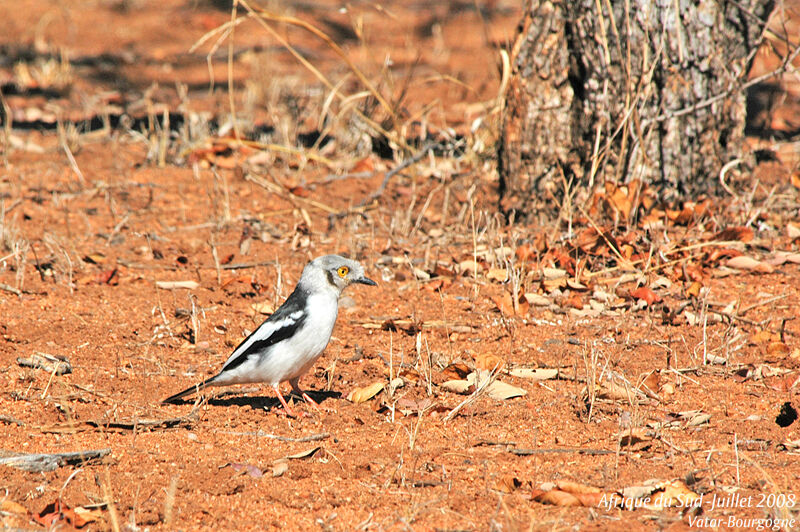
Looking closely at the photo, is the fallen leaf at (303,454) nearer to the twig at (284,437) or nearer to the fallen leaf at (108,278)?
the twig at (284,437)

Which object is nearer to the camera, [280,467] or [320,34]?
[280,467]

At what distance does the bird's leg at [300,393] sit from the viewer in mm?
4860

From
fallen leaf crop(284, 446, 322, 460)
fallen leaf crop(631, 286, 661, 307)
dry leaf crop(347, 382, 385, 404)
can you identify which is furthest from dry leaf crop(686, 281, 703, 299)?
fallen leaf crop(284, 446, 322, 460)

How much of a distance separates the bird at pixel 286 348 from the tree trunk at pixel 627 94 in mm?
2696

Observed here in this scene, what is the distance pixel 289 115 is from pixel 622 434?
6.72m

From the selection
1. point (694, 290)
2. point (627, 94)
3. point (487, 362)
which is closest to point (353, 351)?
point (487, 362)

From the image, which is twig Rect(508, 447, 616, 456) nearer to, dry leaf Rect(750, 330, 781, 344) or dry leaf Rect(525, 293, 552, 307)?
dry leaf Rect(750, 330, 781, 344)

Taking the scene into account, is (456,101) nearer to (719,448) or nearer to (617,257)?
(617,257)

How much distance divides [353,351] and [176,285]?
1688 millimetres

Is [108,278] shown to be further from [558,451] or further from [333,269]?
[558,451]

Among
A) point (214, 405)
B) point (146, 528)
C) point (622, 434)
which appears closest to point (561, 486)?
point (622, 434)

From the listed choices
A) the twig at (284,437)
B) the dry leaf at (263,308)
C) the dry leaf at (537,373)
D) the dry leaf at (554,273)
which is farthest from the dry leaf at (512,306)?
the twig at (284,437)

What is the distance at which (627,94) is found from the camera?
6.83m

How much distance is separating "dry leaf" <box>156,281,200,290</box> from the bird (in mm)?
1643
